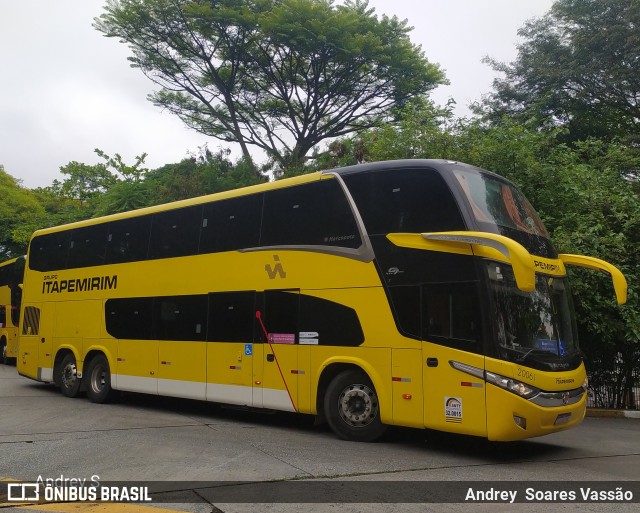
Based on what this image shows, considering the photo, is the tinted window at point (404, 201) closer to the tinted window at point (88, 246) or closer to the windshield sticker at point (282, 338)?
the windshield sticker at point (282, 338)

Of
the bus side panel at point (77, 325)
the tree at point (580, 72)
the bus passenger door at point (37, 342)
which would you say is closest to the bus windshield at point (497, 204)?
the bus side panel at point (77, 325)

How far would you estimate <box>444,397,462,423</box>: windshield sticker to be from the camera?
26.4 ft

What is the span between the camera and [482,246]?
26.3 feet

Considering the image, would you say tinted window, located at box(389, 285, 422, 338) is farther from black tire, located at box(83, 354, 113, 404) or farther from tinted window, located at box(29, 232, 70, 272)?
tinted window, located at box(29, 232, 70, 272)

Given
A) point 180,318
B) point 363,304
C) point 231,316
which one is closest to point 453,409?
point 363,304

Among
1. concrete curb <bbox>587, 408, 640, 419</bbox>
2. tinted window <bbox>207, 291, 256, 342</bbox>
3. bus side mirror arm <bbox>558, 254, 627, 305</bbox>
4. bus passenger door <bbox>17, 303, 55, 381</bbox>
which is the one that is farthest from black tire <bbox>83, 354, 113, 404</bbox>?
concrete curb <bbox>587, 408, 640, 419</bbox>

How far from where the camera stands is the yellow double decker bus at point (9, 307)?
23234 mm

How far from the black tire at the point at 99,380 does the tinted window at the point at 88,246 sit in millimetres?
2153

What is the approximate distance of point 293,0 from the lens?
1006 inches

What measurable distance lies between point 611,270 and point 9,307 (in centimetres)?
2183

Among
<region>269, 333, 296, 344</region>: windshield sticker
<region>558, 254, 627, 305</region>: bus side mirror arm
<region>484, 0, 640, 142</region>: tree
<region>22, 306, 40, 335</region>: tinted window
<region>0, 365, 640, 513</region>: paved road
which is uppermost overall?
<region>484, 0, 640, 142</region>: tree

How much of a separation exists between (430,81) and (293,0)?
7.11 metres

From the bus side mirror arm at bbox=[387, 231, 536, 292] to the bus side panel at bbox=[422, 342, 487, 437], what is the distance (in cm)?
125

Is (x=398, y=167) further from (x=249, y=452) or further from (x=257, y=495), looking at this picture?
(x=257, y=495)
